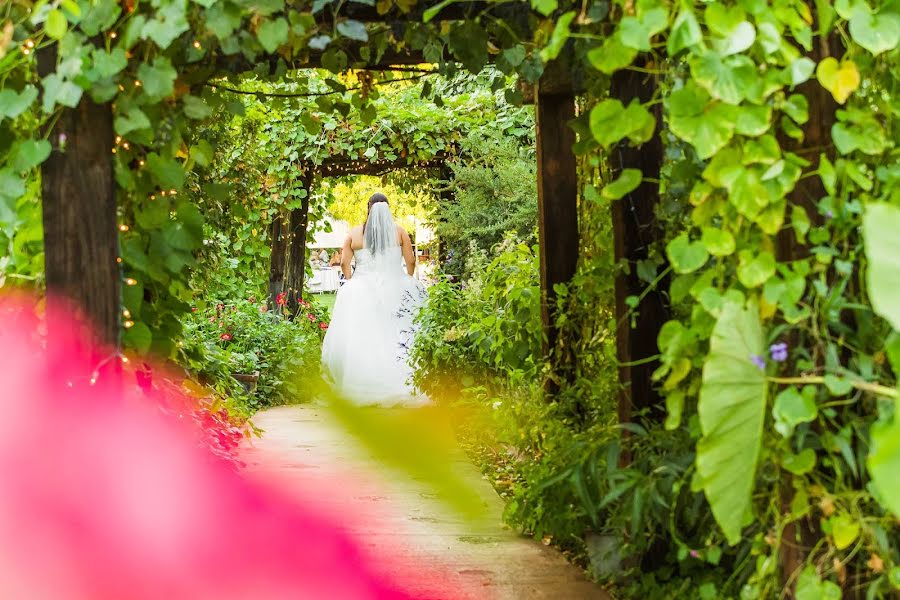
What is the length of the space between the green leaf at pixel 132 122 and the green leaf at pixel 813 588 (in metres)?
1.66

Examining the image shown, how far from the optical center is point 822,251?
1926 millimetres

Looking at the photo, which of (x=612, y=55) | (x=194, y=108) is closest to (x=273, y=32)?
(x=194, y=108)

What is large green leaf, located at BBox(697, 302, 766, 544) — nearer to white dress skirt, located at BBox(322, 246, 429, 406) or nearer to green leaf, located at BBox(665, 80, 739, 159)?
green leaf, located at BBox(665, 80, 739, 159)

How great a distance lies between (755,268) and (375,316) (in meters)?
7.30

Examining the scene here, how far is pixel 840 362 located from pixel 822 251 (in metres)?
0.24

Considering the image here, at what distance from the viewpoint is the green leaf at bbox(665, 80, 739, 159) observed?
188 centimetres

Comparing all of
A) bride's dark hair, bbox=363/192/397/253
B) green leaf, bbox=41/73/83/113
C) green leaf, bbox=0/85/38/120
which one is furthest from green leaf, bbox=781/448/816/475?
bride's dark hair, bbox=363/192/397/253

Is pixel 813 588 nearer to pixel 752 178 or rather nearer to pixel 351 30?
pixel 752 178

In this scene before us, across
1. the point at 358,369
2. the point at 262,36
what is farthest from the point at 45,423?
the point at 358,369

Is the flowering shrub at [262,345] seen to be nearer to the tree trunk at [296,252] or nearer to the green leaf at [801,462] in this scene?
the tree trunk at [296,252]

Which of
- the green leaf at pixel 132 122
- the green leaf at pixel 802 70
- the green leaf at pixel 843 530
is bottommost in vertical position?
the green leaf at pixel 843 530

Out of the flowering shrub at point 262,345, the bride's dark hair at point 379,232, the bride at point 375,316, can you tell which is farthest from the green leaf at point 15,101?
the bride's dark hair at point 379,232

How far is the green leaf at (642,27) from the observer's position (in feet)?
6.07

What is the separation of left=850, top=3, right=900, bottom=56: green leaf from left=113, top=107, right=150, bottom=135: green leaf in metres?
1.45
